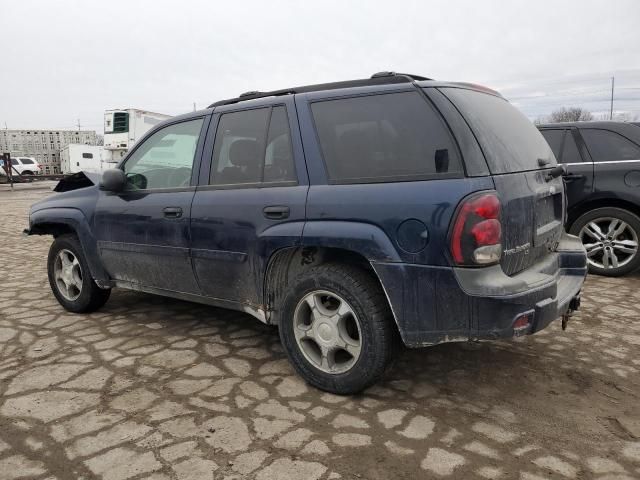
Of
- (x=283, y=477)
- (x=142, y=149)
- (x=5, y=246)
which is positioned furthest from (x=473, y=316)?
(x=5, y=246)

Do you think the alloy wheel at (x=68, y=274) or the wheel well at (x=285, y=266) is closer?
the wheel well at (x=285, y=266)

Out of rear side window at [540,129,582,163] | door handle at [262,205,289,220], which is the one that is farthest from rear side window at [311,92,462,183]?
rear side window at [540,129,582,163]

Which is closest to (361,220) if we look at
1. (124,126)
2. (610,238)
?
(610,238)

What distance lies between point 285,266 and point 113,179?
64.3 inches

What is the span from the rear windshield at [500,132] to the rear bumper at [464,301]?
0.58m

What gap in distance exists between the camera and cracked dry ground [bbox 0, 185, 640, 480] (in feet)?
7.48

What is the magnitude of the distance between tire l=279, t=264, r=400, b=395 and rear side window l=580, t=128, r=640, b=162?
4.09m

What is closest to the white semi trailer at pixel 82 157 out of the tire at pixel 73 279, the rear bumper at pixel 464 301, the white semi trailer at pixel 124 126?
the white semi trailer at pixel 124 126

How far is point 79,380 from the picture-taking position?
3.18m

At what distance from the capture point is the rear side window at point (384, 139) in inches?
101

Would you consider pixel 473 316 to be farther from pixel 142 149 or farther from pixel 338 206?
pixel 142 149

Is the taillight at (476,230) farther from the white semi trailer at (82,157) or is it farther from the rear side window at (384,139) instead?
→ the white semi trailer at (82,157)

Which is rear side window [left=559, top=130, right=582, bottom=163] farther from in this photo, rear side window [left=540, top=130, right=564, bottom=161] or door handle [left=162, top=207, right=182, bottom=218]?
door handle [left=162, top=207, right=182, bottom=218]

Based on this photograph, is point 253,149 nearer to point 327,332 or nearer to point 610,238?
point 327,332
